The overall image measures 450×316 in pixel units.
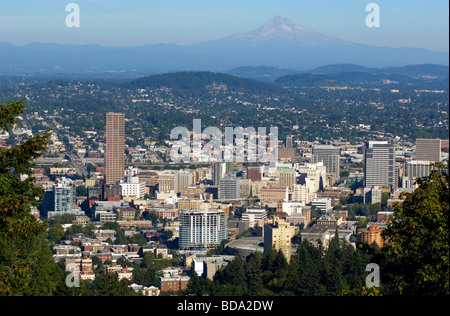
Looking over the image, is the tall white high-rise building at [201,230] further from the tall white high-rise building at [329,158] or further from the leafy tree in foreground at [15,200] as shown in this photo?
the leafy tree in foreground at [15,200]

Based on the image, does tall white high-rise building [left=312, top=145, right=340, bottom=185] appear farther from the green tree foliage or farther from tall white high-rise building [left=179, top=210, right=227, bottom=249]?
the green tree foliage

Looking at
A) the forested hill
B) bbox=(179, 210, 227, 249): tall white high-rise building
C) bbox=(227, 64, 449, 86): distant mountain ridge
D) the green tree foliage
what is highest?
bbox=(227, 64, 449, 86): distant mountain ridge

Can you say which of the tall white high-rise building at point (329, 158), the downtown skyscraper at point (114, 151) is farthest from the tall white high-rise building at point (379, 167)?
the downtown skyscraper at point (114, 151)

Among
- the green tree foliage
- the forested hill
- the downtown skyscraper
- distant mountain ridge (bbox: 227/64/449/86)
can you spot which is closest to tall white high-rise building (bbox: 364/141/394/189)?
the downtown skyscraper
